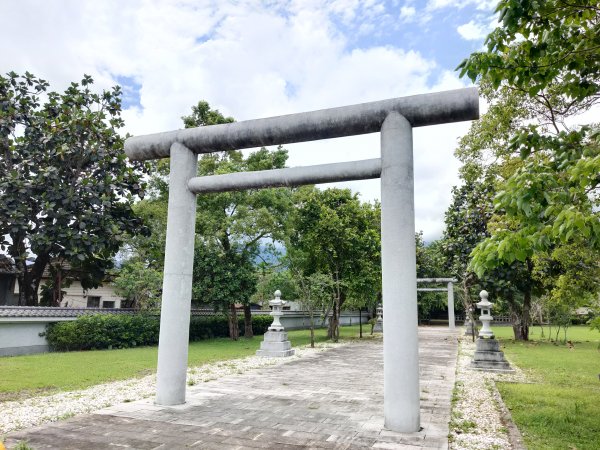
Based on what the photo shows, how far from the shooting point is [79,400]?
652cm

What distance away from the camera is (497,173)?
11625mm

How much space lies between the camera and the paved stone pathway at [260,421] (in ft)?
14.6

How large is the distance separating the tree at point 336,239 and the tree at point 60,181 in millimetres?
7063

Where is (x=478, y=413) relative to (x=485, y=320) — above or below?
below

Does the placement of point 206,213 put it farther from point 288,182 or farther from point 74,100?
point 288,182

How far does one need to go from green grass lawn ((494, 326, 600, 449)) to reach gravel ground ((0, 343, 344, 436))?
5.55 meters

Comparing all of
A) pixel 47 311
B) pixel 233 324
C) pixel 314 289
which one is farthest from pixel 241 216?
pixel 47 311

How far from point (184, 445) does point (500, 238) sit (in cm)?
392

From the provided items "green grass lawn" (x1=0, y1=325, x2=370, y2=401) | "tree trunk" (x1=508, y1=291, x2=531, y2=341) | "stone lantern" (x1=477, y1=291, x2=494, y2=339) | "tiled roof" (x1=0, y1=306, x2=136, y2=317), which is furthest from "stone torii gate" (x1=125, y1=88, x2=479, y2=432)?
"tree trunk" (x1=508, y1=291, x2=531, y2=341)

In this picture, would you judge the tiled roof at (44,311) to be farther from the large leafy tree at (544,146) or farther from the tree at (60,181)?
the large leafy tree at (544,146)

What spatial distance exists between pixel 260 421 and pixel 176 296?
2.08 m

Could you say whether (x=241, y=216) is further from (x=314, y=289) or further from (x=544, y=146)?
(x=544, y=146)

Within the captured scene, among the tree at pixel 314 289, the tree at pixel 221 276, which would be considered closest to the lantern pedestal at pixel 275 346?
the tree at pixel 314 289

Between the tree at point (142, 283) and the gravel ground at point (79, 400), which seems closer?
the gravel ground at point (79, 400)
